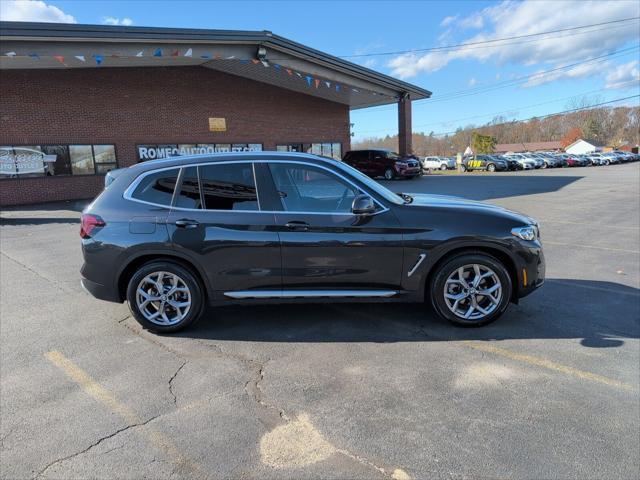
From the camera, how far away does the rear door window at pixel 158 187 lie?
443 centimetres

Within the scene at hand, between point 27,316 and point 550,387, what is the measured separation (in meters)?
5.21

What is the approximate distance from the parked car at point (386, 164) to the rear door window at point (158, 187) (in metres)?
23.9

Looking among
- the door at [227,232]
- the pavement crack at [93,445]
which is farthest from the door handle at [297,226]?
the pavement crack at [93,445]

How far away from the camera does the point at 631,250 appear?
8.02 m

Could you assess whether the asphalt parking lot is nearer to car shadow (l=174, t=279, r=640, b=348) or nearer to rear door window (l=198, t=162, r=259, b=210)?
car shadow (l=174, t=279, r=640, b=348)

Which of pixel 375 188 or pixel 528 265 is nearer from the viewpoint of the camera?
pixel 528 265

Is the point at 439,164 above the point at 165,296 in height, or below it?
above

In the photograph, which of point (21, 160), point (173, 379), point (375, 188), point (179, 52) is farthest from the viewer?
point (21, 160)

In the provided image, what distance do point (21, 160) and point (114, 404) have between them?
61.0ft

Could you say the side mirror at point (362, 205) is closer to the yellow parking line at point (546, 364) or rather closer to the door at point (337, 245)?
the door at point (337, 245)

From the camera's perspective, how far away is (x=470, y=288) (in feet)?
14.4

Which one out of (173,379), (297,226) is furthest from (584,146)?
(173,379)

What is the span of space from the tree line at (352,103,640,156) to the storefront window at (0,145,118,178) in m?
94.3

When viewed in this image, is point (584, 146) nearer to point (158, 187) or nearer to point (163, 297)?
point (158, 187)
